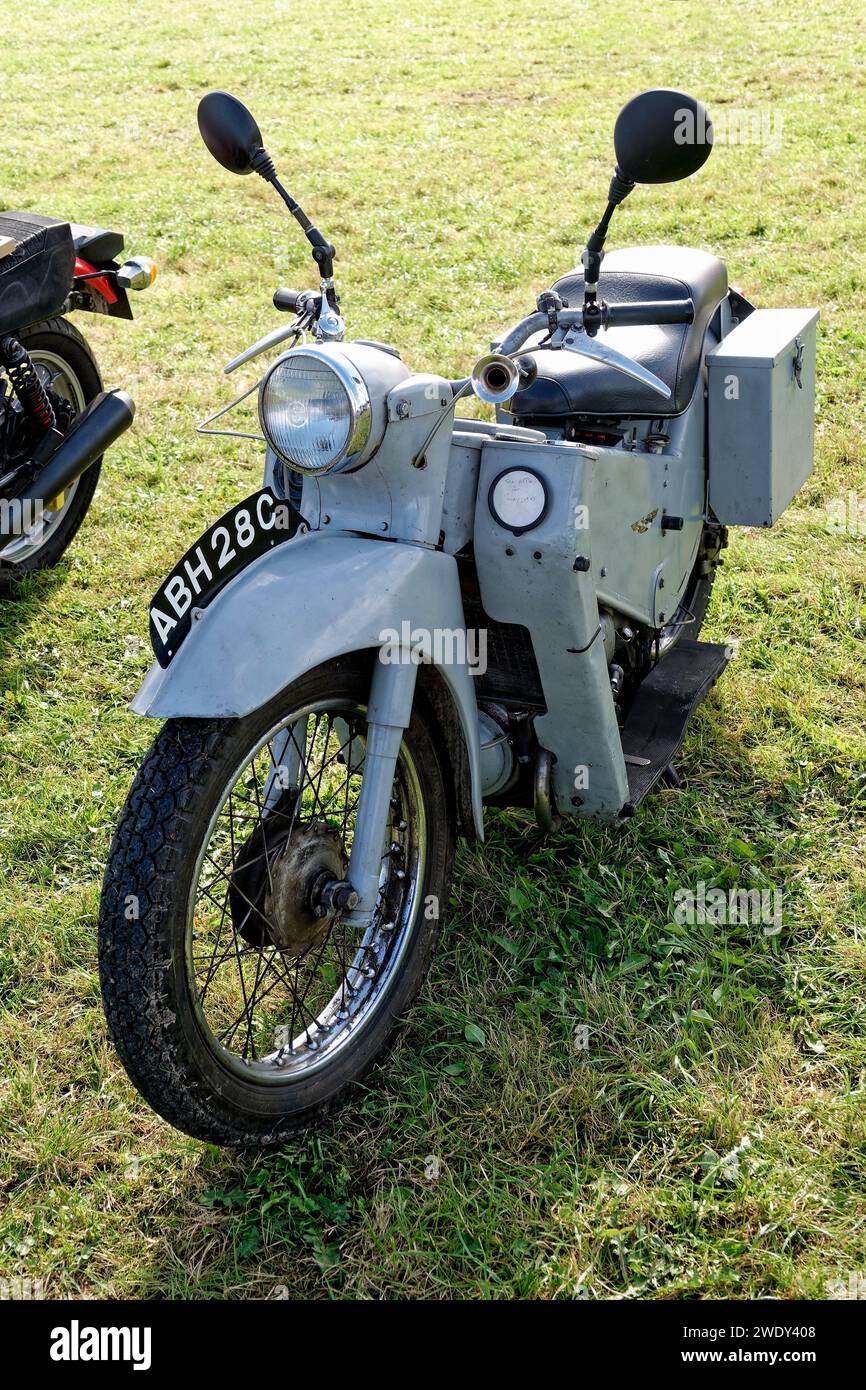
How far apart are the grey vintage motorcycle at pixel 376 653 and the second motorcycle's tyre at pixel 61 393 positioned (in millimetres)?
1705

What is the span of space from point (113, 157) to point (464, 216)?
3361 millimetres

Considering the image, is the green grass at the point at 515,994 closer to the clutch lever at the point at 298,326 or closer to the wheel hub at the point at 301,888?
the wheel hub at the point at 301,888

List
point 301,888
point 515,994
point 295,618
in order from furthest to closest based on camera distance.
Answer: point 515,994
point 301,888
point 295,618

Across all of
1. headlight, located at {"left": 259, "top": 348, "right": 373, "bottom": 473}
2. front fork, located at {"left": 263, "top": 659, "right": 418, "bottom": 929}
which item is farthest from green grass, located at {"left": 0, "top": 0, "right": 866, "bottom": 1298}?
headlight, located at {"left": 259, "top": 348, "right": 373, "bottom": 473}

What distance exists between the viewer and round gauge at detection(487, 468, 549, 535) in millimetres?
2533

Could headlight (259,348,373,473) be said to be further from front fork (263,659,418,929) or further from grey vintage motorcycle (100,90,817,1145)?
front fork (263,659,418,929)

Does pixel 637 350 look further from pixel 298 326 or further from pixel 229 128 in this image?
pixel 229 128

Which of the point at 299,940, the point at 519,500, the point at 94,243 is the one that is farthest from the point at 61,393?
the point at 299,940

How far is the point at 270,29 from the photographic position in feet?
48.1

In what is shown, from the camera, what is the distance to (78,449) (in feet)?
14.3

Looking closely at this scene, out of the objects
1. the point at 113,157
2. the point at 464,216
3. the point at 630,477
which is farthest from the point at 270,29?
the point at 630,477

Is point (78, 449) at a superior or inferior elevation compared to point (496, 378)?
superior

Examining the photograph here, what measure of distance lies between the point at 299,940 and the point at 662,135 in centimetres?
162
